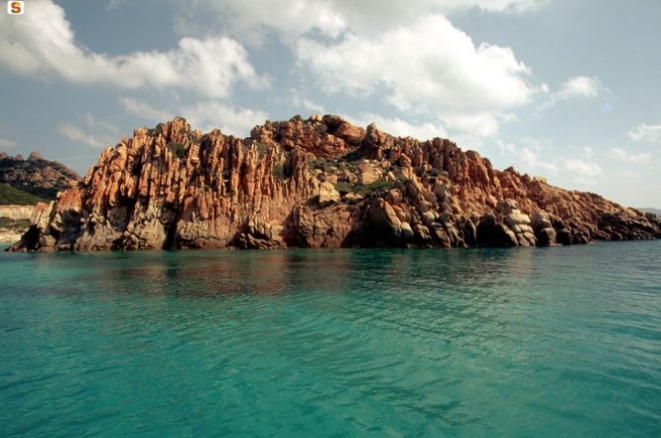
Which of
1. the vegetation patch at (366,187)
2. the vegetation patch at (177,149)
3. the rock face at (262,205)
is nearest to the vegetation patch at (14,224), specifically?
the rock face at (262,205)

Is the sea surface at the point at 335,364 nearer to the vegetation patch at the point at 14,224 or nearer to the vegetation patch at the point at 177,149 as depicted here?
the vegetation patch at the point at 177,149

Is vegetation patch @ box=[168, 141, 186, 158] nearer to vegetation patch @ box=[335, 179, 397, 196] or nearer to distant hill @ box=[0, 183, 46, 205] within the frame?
vegetation patch @ box=[335, 179, 397, 196]

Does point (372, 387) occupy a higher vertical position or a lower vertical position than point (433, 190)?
lower

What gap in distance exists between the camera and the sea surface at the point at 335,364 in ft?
28.8

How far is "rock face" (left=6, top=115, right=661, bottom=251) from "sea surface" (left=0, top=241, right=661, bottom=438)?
48342 millimetres

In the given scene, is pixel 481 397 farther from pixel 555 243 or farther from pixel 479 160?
pixel 479 160

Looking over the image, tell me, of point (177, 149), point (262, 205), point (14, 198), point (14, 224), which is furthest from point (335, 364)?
point (14, 198)

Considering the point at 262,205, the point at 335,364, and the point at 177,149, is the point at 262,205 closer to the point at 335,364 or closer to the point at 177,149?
the point at 177,149

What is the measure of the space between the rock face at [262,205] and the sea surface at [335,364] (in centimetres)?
4834

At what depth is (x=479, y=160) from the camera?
91.4m

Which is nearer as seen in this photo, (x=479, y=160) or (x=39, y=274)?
(x=39, y=274)

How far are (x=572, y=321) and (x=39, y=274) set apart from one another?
46.1 meters

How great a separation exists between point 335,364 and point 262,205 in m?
69.7

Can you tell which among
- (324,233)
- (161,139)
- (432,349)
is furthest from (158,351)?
(161,139)
